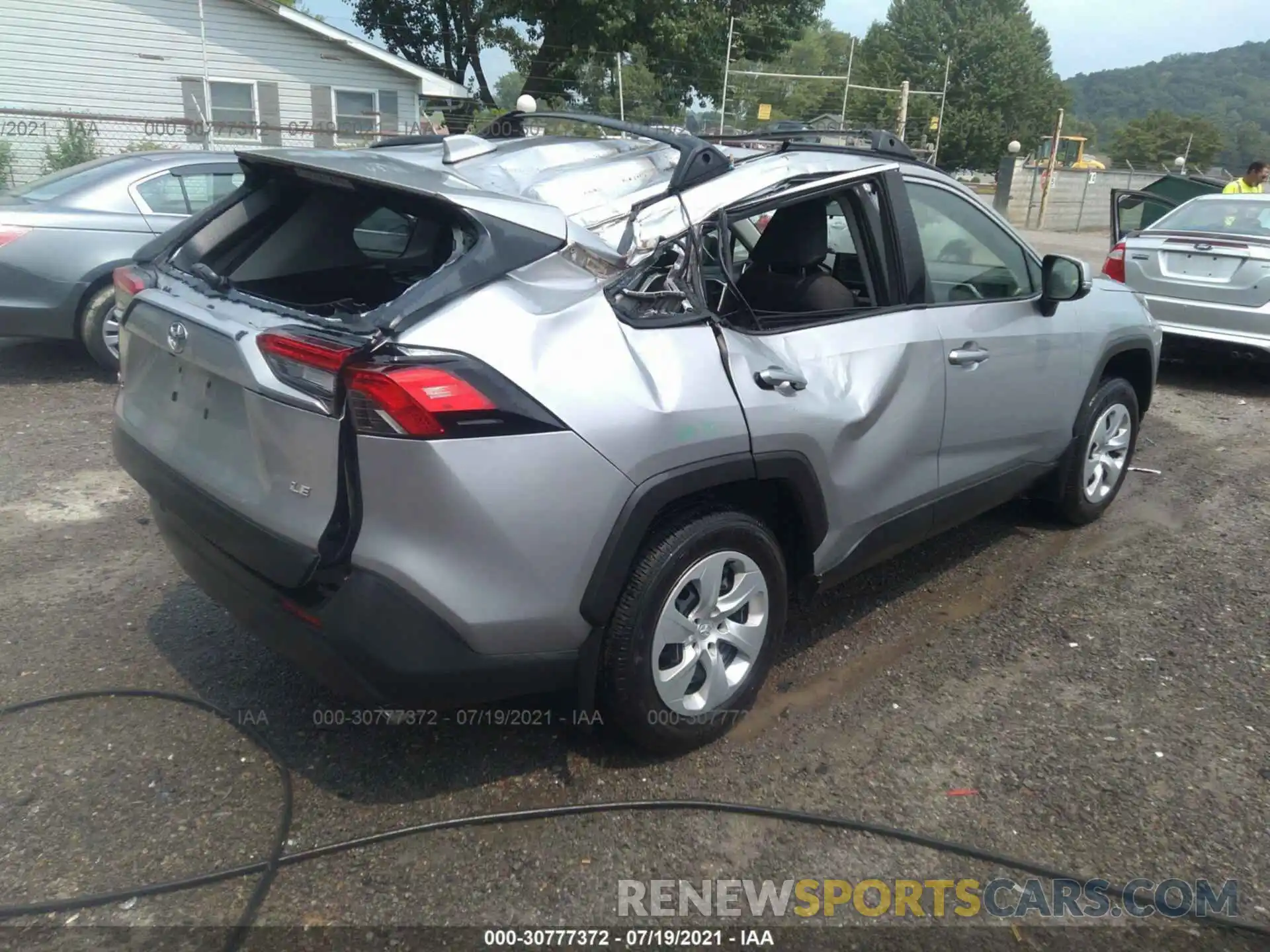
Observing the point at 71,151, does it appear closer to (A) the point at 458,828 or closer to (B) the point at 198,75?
(B) the point at 198,75

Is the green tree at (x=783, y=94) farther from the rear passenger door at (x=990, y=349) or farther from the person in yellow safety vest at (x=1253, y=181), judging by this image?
the rear passenger door at (x=990, y=349)

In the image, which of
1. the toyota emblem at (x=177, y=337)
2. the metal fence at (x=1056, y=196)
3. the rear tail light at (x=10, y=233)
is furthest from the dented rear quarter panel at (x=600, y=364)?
the metal fence at (x=1056, y=196)

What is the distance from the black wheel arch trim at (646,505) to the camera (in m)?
2.74

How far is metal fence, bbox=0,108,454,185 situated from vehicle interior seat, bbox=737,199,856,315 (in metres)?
11.3

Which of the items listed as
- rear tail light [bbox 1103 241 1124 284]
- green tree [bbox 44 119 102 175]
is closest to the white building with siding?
green tree [bbox 44 119 102 175]

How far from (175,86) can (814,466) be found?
19.4 m

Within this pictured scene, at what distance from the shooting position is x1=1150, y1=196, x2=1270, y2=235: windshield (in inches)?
326

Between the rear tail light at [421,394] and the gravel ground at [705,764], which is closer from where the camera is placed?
the rear tail light at [421,394]

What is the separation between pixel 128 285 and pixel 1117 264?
7921mm

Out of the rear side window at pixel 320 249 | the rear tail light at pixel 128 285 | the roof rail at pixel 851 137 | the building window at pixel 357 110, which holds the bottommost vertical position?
the rear tail light at pixel 128 285

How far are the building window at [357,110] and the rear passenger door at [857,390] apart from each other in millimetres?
18025

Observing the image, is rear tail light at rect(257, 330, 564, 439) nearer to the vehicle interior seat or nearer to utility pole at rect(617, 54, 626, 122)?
the vehicle interior seat

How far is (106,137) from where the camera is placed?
17.1 meters

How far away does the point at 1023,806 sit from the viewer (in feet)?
10.0
